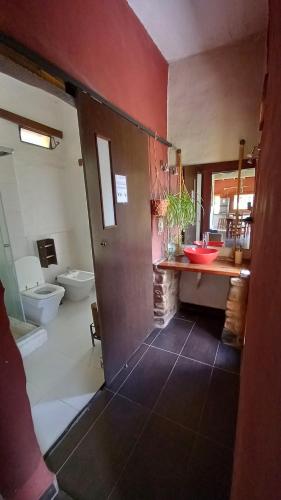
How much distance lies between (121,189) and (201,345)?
5.48 feet

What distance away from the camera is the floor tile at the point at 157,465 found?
1.03 meters

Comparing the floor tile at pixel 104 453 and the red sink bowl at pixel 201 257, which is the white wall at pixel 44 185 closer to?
the red sink bowl at pixel 201 257

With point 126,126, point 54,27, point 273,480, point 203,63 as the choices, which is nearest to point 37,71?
point 54,27

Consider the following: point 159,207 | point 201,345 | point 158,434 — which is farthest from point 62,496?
point 159,207

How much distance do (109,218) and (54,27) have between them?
1.04 m

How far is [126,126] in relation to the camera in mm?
1622

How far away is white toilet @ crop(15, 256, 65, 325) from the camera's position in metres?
2.38

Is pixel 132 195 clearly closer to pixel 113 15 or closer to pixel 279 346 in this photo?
pixel 113 15

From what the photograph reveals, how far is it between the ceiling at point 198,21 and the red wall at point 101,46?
0.09m

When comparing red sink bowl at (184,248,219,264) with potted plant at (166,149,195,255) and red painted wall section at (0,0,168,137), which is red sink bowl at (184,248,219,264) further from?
red painted wall section at (0,0,168,137)

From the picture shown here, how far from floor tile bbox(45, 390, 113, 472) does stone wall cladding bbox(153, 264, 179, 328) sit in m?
0.95

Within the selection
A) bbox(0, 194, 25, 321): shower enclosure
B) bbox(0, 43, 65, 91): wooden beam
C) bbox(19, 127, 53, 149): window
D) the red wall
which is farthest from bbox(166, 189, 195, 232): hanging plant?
bbox(19, 127, 53, 149): window

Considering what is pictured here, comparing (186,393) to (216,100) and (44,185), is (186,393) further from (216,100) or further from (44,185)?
(44,185)

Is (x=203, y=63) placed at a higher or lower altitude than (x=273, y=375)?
higher
